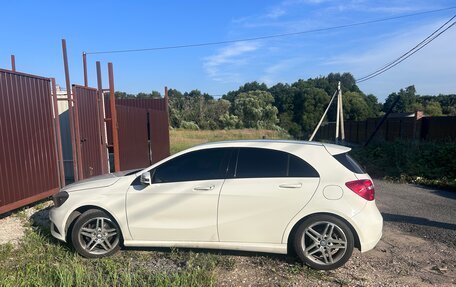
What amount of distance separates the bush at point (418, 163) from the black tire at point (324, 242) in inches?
287

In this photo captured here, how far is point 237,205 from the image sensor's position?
459 centimetres

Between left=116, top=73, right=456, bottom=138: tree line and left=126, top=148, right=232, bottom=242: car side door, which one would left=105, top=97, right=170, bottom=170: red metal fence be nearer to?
left=126, top=148, right=232, bottom=242: car side door

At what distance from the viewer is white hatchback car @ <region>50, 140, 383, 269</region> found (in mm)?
4441

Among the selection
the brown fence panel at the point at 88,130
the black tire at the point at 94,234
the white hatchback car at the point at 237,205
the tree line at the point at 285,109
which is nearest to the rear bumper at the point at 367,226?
the white hatchback car at the point at 237,205

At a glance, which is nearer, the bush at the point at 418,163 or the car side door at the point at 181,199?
the car side door at the point at 181,199

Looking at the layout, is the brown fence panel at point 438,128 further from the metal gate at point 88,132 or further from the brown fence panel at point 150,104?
the metal gate at point 88,132

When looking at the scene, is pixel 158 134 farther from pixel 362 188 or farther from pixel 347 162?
pixel 362 188

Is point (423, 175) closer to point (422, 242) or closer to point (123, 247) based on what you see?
point (422, 242)

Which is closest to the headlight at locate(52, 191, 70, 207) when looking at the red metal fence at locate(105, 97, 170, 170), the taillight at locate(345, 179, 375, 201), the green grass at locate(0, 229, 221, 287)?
the green grass at locate(0, 229, 221, 287)

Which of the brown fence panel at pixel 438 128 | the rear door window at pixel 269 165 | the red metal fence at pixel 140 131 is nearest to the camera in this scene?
the rear door window at pixel 269 165

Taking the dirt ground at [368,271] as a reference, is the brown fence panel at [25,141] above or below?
above

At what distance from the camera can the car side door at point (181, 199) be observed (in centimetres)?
466

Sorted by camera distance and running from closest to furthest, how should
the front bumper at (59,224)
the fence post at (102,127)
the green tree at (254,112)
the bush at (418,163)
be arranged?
the front bumper at (59,224) → the fence post at (102,127) → the bush at (418,163) → the green tree at (254,112)

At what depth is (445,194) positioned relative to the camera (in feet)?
31.1
